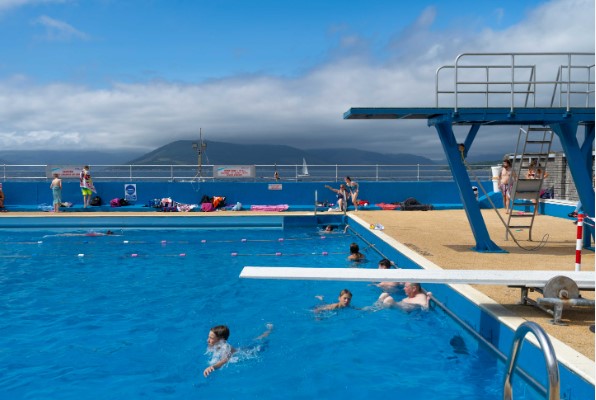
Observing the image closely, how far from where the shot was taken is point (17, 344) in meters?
6.91

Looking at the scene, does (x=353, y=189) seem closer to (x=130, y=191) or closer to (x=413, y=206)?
(x=413, y=206)

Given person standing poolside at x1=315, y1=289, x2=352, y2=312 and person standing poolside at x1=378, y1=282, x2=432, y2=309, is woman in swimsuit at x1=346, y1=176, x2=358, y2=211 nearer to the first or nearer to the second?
person standing poolside at x1=378, y1=282, x2=432, y2=309

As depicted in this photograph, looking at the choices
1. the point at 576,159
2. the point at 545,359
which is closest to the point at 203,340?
the point at 545,359

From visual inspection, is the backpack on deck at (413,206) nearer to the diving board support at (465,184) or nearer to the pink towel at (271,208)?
the pink towel at (271,208)

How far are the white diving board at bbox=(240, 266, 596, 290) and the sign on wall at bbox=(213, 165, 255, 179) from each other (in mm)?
17711

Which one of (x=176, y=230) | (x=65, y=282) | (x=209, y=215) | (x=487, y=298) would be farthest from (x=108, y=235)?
(x=487, y=298)

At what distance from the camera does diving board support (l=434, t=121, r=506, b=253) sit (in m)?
10.4

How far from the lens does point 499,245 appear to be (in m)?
11.4

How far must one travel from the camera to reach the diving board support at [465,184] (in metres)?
10.4

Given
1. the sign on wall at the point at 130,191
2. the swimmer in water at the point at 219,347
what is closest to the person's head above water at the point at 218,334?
the swimmer in water at the point at 219,347

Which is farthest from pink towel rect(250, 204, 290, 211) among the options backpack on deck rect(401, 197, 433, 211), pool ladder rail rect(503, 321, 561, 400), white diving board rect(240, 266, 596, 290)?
pool ladder rail rect(503, 321, 561, 400)

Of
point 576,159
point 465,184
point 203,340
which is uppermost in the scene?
point 576,159

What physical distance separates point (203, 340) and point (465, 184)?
245 inches

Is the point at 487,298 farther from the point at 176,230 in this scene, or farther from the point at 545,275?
the point at 176,230
